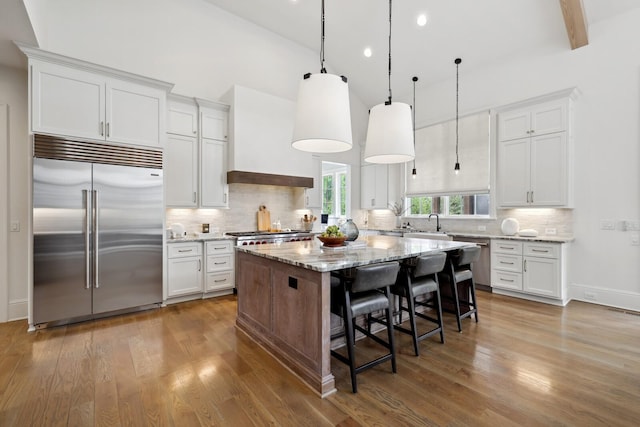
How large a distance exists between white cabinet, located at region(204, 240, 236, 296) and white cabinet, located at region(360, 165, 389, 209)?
138 inches

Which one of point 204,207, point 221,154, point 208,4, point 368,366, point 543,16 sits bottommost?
point 368,366

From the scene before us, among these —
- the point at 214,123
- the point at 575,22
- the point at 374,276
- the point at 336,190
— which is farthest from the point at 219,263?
the point at 575,22

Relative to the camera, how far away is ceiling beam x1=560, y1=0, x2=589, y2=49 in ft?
12.5

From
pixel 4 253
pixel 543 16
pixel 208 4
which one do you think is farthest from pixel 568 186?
pixel 4 253

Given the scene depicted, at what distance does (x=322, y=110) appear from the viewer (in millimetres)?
2402

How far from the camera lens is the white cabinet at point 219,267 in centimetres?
440

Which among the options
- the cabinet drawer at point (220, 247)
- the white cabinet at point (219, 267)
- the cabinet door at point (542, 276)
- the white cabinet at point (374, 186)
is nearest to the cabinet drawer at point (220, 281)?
the white cabinet at point (219, 267)

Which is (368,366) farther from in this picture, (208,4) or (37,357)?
(208,4)

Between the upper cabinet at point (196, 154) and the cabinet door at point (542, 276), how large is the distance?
15.4ft

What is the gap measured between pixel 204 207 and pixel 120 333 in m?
2.08

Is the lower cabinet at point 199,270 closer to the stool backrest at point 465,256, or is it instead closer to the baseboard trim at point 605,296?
the stool backrest at point 465,256

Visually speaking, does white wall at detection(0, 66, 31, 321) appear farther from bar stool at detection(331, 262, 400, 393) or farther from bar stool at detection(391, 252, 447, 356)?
bar stool at detection(391, 252, 447, 356)

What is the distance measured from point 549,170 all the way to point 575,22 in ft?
6.42

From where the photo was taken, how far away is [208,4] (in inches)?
195
